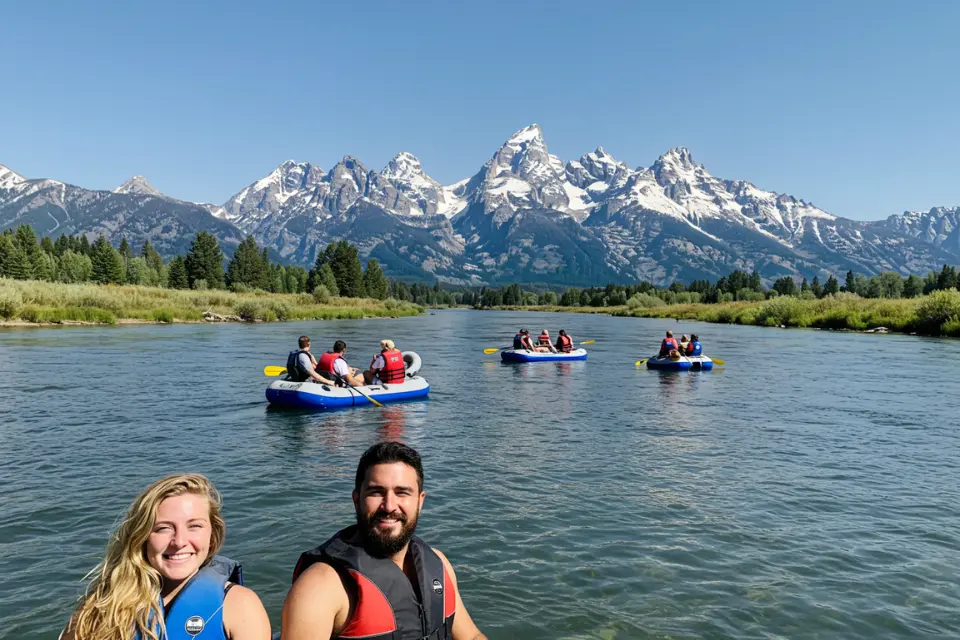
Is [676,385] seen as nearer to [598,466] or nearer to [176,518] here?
[598,466]

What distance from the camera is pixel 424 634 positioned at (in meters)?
4.66

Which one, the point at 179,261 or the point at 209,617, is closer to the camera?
the point at 209,617

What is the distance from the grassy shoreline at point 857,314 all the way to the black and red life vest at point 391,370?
58834 millimetres

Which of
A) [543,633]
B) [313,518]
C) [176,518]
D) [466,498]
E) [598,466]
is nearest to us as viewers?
[176,518]

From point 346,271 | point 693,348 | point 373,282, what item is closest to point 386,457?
point 693,348

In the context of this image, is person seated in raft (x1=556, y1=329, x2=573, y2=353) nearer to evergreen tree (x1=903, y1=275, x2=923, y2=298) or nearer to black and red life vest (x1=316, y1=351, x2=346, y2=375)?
black and red life vest (x1=316, y1=351, x2=346, y2=375)

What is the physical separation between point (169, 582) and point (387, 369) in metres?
19.3

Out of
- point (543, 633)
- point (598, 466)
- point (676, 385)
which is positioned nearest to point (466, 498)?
point (598, 466)

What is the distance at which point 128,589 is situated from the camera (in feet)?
12.5

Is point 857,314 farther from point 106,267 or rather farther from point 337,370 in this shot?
point 106,267

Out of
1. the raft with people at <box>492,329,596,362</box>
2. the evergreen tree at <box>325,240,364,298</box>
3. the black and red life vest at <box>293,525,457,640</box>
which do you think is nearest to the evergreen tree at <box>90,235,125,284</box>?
the evergreen tree at <box>325,240,364,298</box>

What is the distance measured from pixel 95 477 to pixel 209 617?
10.8 metres

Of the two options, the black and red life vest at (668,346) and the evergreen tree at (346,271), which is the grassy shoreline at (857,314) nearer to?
the black and red life vest at (668,346)

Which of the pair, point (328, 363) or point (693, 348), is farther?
point (693, 348)
